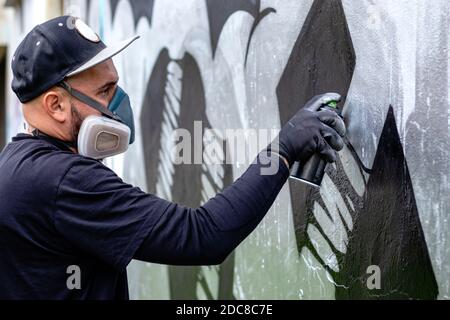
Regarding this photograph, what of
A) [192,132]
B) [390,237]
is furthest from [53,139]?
[192,132]

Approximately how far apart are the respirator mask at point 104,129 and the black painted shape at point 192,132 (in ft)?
5.28

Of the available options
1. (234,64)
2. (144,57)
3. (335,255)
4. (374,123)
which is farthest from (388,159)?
(144,57)

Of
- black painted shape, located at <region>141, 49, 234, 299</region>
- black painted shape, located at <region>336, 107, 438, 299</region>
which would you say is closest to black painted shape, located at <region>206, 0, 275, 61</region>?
black painted shape, located at <region>141, 49, 234, 299</region>

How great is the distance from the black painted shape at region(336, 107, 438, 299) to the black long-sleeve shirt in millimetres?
660

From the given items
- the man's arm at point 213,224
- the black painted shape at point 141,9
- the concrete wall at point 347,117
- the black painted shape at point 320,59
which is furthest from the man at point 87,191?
the black painted shape at point 141,9

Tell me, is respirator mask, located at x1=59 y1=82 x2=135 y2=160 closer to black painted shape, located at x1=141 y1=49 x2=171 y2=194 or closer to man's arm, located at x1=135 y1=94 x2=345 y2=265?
man's arm, located at x1=135 y1=94 x2=345 y2=265

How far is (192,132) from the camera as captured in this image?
4910 millimetres

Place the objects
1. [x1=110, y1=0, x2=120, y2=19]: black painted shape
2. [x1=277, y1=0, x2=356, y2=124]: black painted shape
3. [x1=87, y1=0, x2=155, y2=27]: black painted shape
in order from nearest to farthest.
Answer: [x1=277, y1=0, x2=356, y2=124]: black painted shape < [x1=87, y1=0, x2=155, y2=27]: black painted shape < [x1=110, y1=0, x2=120, y2=19]: black painted shape

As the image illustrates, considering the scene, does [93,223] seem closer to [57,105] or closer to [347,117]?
[57,105]

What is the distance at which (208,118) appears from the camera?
4730mm

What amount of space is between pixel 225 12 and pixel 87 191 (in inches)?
86.7

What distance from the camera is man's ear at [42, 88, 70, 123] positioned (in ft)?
9.10
